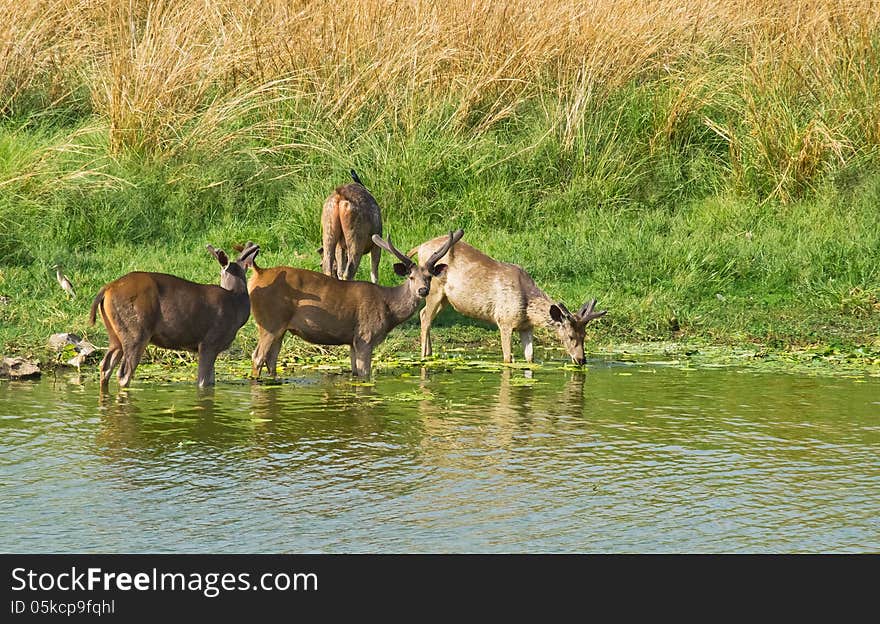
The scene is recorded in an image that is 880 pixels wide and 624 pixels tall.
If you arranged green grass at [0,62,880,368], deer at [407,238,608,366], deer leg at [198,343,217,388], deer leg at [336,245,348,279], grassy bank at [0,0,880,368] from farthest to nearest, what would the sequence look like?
grassy bank at [0,0,880,368] < deer leg at [336,245,348,279] < green grass at [0,62,880,368] < deer at [407,238,608,366] < deer leg at [198,343,217,388]

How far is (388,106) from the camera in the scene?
15359 mm

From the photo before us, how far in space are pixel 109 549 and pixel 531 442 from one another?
2.78 metres

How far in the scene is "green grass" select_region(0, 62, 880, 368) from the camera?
1215 cm

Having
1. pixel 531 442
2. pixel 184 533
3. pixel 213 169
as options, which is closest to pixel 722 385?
pixel 531 442

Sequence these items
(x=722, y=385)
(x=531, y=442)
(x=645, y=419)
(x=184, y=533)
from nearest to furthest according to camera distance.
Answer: (x=184, y=533) < (x=531, y=442) < (x=645, y=419) < (x=722, y=385)

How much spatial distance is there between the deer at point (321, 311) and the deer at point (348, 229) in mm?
1703

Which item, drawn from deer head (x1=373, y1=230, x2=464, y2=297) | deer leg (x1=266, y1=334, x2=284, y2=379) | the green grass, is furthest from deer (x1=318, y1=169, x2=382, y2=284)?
deer leg (x1=266, y1=334, x2=284, y2=379)

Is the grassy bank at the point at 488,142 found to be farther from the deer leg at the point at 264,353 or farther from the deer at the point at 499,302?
the deer leg at the point at 264,353

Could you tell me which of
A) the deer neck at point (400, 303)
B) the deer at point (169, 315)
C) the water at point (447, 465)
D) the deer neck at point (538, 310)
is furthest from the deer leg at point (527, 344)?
the deer at point (169, 315)

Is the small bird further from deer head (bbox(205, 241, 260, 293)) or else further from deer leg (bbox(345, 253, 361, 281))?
deer head (bbox(205, 241, 260, 293))

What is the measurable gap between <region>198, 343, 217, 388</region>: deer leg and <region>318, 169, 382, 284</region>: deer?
261cm

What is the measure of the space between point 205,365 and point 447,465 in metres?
2.60
